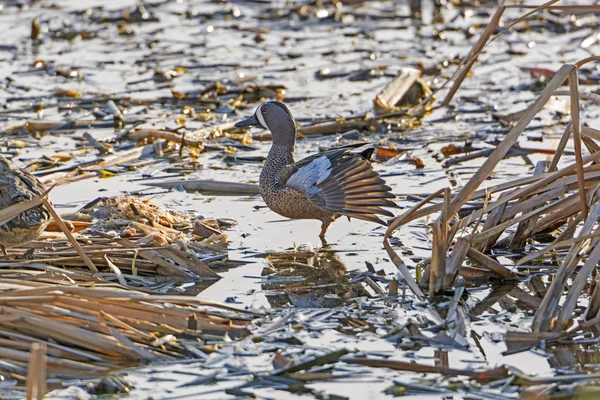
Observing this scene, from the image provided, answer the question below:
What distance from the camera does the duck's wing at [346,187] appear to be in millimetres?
5727

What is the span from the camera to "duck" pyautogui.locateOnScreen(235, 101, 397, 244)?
5766 millimetres

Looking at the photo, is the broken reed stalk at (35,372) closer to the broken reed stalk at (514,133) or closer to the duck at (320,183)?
the broken reed stalk at (514,133)

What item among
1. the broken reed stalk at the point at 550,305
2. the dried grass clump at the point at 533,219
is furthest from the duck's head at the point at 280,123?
the broken reed stalk at the point at 550,305

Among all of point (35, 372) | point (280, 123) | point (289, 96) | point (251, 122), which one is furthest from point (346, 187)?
point (289, 96)

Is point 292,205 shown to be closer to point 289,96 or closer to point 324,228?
point 324,228

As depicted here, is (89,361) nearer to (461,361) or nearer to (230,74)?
(461,361)

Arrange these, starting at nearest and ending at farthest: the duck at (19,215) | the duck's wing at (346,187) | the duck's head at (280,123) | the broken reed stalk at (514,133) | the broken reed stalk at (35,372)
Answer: the broken reed stalk at (35,372)
the broken reed stalk at (514,133)
the duck at (19,215)
the duck's wing at (346,187)
the duck's head at (280,123)

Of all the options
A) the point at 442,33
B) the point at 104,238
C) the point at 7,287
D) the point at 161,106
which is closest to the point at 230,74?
the point at 161,106

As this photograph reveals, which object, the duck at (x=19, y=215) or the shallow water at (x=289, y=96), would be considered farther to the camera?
the duck at (x=19, y=215)

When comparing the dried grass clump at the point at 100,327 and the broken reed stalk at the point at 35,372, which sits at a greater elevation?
the broken reed stalk at the point at 35,372

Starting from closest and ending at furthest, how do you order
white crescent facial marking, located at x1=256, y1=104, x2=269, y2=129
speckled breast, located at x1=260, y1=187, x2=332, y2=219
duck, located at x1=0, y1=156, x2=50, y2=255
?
duck, located at x1=0, y1=156, x2=50, y2=255
speckled breast, located at x1=260, y1=187, x2=332, y2=219
white crescent facial marking, located at x1=256, y1=104, x2=269, y2=129

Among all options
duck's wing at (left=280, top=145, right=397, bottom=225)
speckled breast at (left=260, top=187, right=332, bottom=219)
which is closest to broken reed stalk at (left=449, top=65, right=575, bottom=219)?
duck's wing at (left=280, top=145, right=397, bottom=225)

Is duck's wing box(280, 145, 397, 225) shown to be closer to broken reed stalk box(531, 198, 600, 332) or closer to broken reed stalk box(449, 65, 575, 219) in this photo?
broken reed stalk box(449, 65, 575, 219)

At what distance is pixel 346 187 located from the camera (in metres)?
5.85
